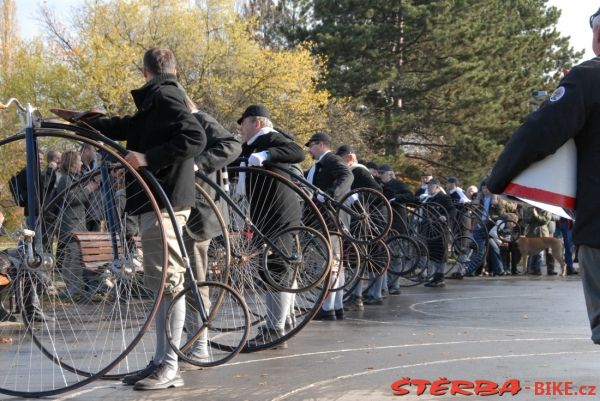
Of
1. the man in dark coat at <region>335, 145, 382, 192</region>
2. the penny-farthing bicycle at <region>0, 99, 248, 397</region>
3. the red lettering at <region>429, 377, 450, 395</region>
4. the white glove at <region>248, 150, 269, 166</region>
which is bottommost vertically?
the red lettering at <region>429, 377, 450, 395</region>

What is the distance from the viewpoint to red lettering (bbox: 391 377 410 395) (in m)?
6.83

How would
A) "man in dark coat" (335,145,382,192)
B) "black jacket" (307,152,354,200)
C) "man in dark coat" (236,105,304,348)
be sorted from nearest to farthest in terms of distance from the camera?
"man in dark coat" (236,105,304,348) < "black jacket" (307,152,354,200) < "man in dark coat" (335,145,382,192)

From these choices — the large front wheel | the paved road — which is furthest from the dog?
the large front wheel

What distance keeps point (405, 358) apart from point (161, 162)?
3013 millimetres

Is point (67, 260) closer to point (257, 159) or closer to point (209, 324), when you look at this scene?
point (209, 324)

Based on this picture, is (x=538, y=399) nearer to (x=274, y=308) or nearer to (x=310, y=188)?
(x=274, y=308)

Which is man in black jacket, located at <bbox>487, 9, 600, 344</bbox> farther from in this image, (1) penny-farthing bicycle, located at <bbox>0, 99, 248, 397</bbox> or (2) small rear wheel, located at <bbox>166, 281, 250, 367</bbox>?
(2) small rear wheel, located at <bbox>166, 281, 250, 367</bbox>

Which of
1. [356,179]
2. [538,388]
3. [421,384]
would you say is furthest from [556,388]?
[356,179]

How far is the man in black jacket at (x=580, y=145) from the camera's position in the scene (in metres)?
4.75

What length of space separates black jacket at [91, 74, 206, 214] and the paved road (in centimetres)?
139

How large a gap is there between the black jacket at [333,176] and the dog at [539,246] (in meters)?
12.5

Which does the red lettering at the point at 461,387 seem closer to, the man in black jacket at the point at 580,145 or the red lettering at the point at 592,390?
the red lettering at the point at 592,390

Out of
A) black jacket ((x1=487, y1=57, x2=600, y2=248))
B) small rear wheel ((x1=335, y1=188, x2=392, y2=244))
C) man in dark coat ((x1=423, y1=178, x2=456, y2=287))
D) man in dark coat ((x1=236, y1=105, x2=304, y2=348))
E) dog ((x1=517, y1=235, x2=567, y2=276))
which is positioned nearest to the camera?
black jacket ((x1=487, y1=57, x2=600, y2=248))

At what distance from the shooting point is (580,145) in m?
4.90
